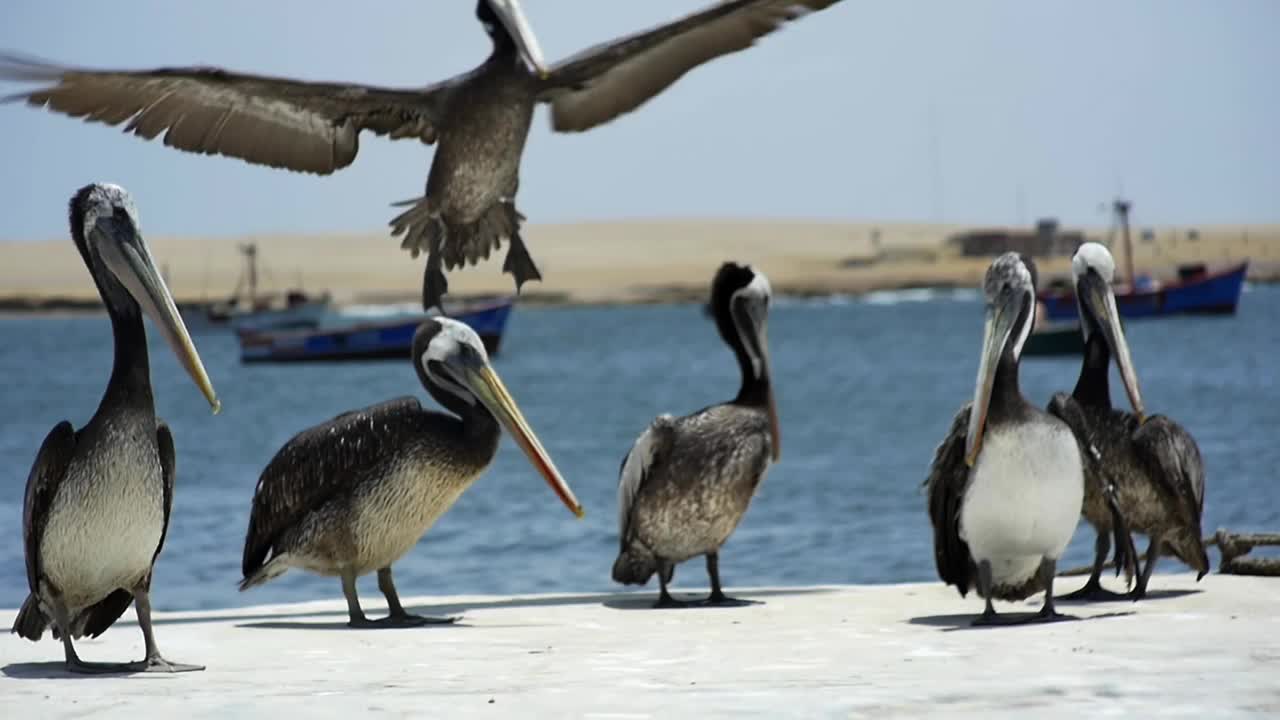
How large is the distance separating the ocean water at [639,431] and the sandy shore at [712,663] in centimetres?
276

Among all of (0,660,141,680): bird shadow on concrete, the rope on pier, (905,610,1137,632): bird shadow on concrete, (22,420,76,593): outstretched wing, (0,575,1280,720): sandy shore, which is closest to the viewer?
(0,575,1280,720): sandy shore

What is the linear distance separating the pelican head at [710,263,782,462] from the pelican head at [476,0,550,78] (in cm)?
102

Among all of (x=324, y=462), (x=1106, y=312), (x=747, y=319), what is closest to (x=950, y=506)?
(x=1106, y=312)

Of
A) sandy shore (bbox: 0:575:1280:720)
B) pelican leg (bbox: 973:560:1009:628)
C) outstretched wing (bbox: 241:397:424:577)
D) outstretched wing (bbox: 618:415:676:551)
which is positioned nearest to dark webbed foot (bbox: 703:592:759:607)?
sandy shore (bbox: 0:575:1280:720)

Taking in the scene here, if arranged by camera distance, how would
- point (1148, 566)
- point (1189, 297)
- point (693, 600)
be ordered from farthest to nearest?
point (1189, 297) → point (693, 600) → point (1148, 566)

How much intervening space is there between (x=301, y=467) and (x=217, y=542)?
8916mm

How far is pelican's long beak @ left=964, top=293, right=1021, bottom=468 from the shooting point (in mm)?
5656

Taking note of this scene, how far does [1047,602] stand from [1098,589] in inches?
31.9

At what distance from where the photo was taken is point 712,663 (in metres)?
4.98

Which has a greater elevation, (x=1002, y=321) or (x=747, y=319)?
(x=1002, y=321)

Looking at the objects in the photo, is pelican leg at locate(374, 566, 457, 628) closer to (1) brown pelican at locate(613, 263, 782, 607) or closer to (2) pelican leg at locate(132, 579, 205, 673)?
(1) brown pelican at locate(613, 263, 782, 607)

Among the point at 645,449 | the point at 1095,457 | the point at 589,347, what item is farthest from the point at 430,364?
the point at 589,347

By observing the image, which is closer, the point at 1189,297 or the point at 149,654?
the point at 149,654

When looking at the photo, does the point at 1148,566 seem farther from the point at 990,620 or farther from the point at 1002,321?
the point at 1002,321
